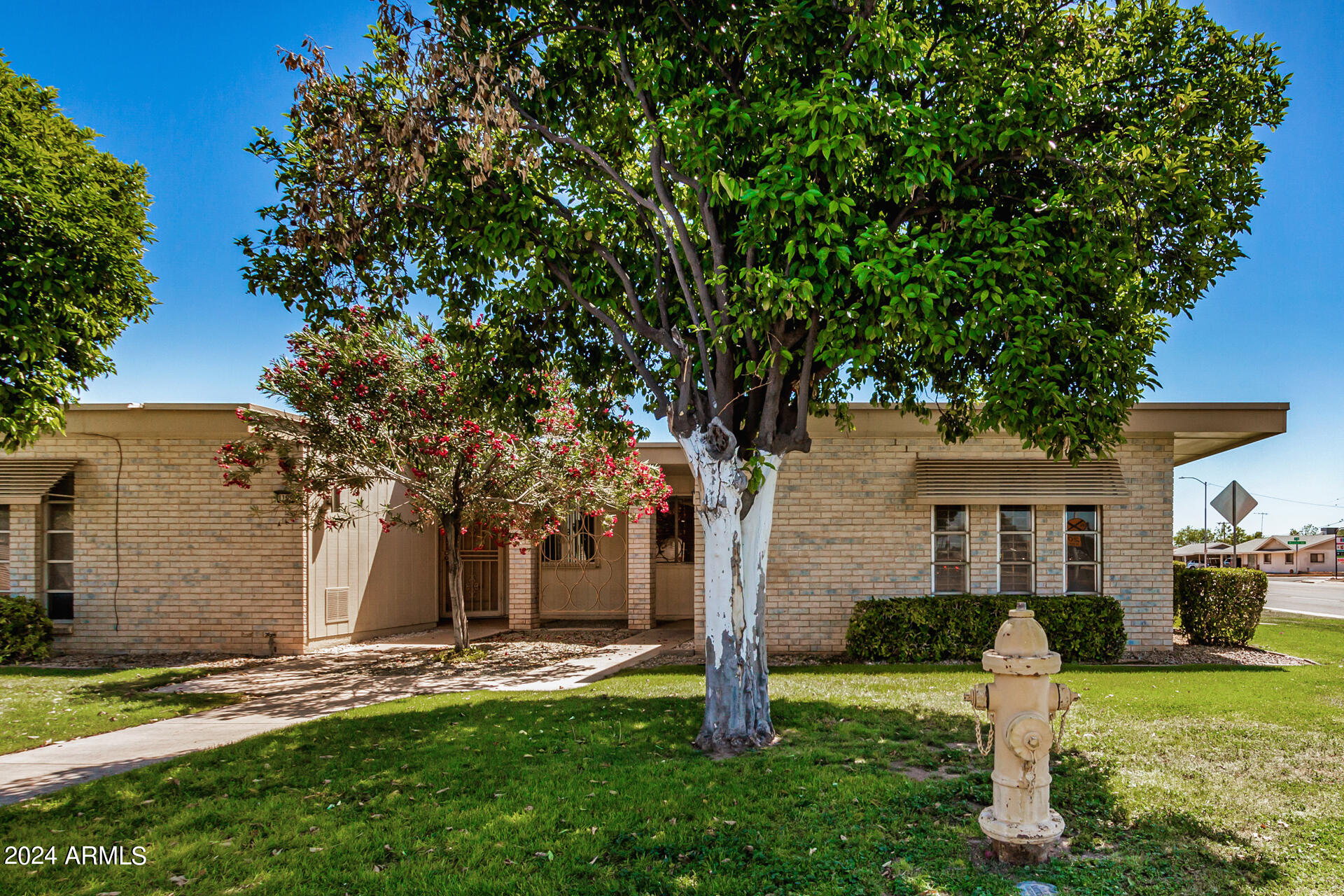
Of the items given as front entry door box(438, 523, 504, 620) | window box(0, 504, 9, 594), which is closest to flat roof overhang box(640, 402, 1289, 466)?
front entry door box(438, 523, 504, 620)

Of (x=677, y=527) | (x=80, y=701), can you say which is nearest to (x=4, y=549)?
(x=80, y=701)

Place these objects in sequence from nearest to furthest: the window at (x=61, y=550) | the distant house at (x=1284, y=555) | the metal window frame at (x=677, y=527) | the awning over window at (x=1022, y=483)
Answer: the awning over window at (x=1022, y=483)
the window at (x=61, y=550)
the metal window frame at (x=677, y=527)
the distant house at (x=1284, y=555)

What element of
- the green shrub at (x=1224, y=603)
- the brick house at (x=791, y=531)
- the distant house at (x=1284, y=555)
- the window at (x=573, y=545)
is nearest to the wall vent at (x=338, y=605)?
the brick house at (x=791, y=531)

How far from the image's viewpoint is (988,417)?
243 inches

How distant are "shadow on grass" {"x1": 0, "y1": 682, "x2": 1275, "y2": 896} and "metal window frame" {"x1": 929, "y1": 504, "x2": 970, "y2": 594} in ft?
15.8

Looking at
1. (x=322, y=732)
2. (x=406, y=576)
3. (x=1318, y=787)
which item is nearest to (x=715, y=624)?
(x=322, y=732)

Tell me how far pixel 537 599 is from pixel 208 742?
8365 mm

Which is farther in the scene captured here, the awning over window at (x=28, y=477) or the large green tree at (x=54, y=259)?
the awning over window at (x=28, y=477)

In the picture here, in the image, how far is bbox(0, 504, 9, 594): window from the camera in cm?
1235

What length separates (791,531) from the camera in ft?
38.4

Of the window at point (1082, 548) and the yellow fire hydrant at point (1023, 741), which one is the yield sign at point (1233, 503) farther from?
the yellow fire hydrant at point (1023, 741)

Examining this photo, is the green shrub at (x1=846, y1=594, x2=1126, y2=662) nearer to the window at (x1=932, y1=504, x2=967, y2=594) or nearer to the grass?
the window at (x1=932, y1=504, x2=967, y2=594)

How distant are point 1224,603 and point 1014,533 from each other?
3666 mm

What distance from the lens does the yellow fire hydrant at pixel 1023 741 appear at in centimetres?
415
